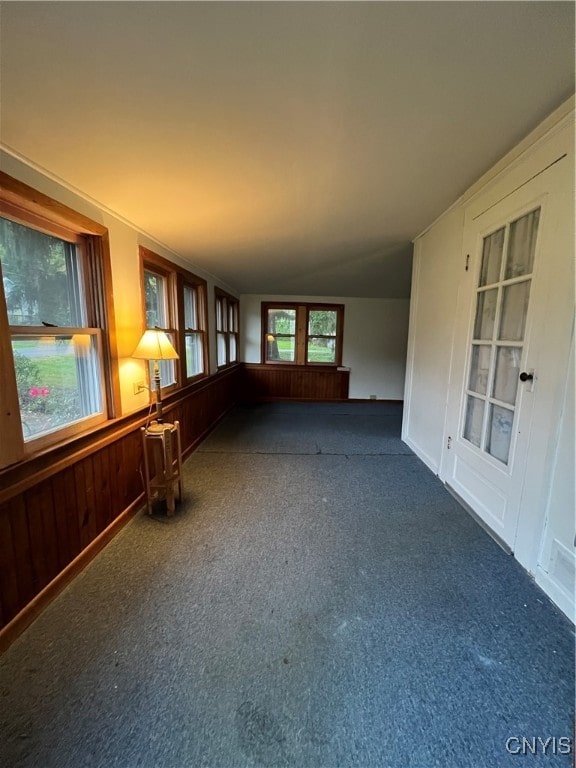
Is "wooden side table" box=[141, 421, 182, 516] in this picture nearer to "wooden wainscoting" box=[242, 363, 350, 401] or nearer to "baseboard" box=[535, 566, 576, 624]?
"baseboard" box=[535, 566, 576, 624]

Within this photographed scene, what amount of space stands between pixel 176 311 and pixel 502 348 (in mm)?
2900

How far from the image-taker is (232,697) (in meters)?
1.08

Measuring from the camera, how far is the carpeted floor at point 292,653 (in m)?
0.96

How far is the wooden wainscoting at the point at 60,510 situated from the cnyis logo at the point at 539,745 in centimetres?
195

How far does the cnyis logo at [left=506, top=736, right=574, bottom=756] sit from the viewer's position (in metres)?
0.95

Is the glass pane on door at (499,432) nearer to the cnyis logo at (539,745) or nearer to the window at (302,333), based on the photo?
the cnyis logo at (539,745)

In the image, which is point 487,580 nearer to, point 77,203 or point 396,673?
point 396,673

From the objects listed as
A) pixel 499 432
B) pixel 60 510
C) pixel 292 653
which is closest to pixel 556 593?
pixel 499 432

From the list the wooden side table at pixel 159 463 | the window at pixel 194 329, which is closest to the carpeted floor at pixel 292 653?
the wooden side table at pixel 159 463

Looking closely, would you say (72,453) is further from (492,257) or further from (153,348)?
(492,257)

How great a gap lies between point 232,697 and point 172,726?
204 mm

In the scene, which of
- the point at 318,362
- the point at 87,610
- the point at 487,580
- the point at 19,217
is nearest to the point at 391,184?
the point at 19,217

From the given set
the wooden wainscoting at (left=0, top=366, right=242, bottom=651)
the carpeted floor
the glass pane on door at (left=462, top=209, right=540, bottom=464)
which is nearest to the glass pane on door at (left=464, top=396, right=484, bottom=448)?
the glass pane on door at (left=462, top=209, right=540, bottom=464)

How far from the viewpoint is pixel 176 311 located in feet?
10.3
